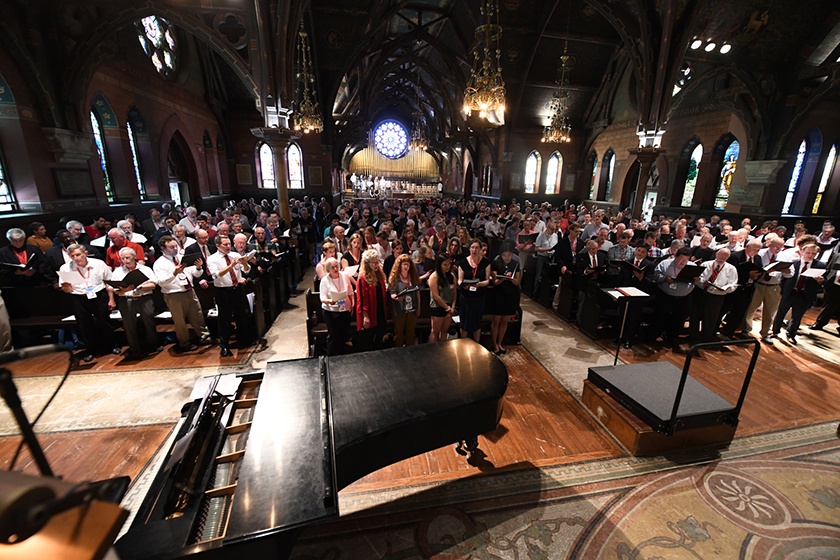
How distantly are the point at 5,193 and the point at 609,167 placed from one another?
24.8 metres

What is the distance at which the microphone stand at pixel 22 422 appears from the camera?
3.78ft

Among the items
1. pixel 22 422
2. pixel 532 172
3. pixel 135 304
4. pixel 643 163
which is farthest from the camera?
pixel 532 172

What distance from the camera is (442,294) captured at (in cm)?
543

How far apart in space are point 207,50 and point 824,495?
2239cm

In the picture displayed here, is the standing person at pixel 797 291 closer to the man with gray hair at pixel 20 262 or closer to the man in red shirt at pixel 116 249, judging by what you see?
the man in red shirt at pixel 116 249

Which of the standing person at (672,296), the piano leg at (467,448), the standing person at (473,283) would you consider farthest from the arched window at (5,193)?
the standing person at (672,296)

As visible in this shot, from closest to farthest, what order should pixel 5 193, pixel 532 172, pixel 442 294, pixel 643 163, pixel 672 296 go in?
pixel 442 294 → pixel 672 296 → pixel 5 193 → pixel 643 163 → pixel 532 172

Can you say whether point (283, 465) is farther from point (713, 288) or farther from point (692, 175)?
point (692, 175)

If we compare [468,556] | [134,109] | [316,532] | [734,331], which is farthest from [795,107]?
[134,109]

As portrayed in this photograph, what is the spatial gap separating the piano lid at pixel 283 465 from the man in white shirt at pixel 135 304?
13.3 ft

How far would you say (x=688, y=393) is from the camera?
4.10 m

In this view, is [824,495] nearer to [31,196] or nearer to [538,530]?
[538,530]

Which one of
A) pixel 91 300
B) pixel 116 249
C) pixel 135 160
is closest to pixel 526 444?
pixel 91 300

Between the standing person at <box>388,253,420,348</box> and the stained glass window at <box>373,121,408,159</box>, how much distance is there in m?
39.6
